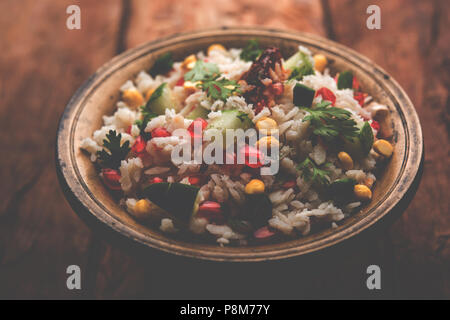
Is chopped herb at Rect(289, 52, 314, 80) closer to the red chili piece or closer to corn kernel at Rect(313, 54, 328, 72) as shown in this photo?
corn kernel at Rect(313, 54, 328, 72)

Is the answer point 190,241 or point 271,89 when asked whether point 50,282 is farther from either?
point 271,89

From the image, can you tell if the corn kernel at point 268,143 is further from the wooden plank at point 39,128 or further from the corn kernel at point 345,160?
the wooden plank at point 39,128

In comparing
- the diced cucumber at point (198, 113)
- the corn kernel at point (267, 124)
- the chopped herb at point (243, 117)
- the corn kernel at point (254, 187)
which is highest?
the diced cucumber at point (198, 113)

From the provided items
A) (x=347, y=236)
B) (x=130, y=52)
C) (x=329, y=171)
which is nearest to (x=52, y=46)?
(x=130, y=52)

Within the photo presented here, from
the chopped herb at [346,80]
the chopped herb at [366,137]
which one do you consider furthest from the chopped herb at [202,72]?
the chopped herb at [366,137]

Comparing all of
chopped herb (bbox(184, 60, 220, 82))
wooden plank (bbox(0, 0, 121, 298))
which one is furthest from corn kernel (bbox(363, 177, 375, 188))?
wooden plank (bbox(0, 0, 121, 298))
